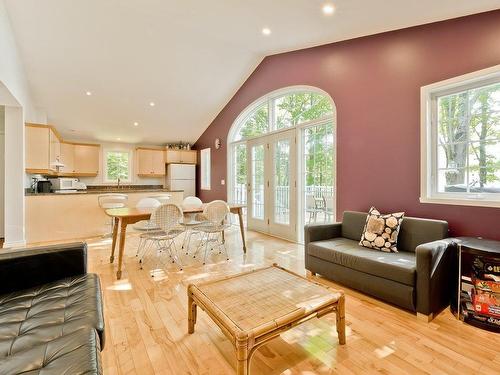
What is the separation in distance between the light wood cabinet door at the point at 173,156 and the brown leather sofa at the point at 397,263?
5543 millimetres

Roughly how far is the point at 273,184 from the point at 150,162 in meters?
4.15

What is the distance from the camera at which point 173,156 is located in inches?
299

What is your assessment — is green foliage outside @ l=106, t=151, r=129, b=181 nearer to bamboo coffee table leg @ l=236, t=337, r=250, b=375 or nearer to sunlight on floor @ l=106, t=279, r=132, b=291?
sunlight on floor @ l=106, t=279, r=132, b=291

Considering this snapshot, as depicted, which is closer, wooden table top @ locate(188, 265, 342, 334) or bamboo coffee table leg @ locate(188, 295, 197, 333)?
wooden table top @ locate(188, 265, 342, 334)

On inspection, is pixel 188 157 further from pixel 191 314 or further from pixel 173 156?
pixel 191 314

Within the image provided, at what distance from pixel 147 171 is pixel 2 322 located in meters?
6.47

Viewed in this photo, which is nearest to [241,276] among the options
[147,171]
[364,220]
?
[364,220]

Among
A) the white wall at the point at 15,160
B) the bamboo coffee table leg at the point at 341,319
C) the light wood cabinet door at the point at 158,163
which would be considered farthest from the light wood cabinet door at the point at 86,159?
the bamboo coffee table leg at the point at 341,319

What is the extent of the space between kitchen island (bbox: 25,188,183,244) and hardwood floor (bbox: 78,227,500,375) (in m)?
2.95

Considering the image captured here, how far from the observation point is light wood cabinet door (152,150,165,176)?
752cm

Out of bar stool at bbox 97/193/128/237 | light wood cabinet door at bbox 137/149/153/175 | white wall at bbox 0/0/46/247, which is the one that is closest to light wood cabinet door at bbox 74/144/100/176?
light wood cabinet door at bbox 137/149/153/175

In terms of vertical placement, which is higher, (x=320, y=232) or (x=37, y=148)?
(x=37, y=148)

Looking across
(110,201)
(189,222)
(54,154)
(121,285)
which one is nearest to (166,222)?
(121,285)

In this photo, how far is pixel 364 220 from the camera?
3047 millimetres
